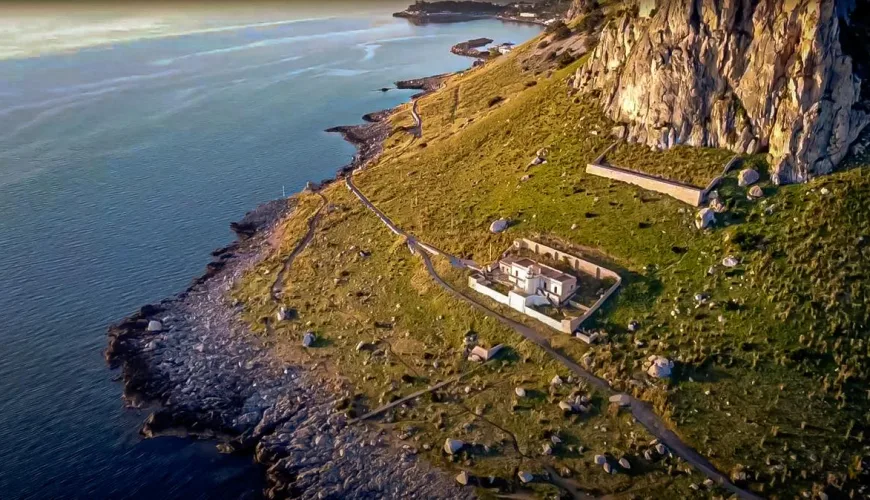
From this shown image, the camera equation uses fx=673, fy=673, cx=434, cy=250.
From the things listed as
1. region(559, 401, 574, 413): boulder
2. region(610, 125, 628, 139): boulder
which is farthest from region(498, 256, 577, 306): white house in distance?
region(610, 125, 628, 139): boulder

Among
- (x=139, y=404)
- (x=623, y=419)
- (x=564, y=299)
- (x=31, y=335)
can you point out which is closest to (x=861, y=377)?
(x=623, y=419)

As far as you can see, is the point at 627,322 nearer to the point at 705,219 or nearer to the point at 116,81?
the point at 705,219

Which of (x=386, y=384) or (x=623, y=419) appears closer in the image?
(x=623, y=419)

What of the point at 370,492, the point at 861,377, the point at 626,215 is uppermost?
the point at 626,215

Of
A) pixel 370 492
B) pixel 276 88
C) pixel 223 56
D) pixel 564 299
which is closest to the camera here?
pixel 370 492

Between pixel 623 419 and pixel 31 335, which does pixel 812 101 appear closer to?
pixel 623 419

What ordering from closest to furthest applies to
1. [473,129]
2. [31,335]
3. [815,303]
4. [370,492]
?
[370,492] → [815,303] → [31,335] → [473,129]

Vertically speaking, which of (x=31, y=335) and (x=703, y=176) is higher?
(x=703, y=176)

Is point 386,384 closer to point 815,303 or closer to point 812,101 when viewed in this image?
point 815,303
